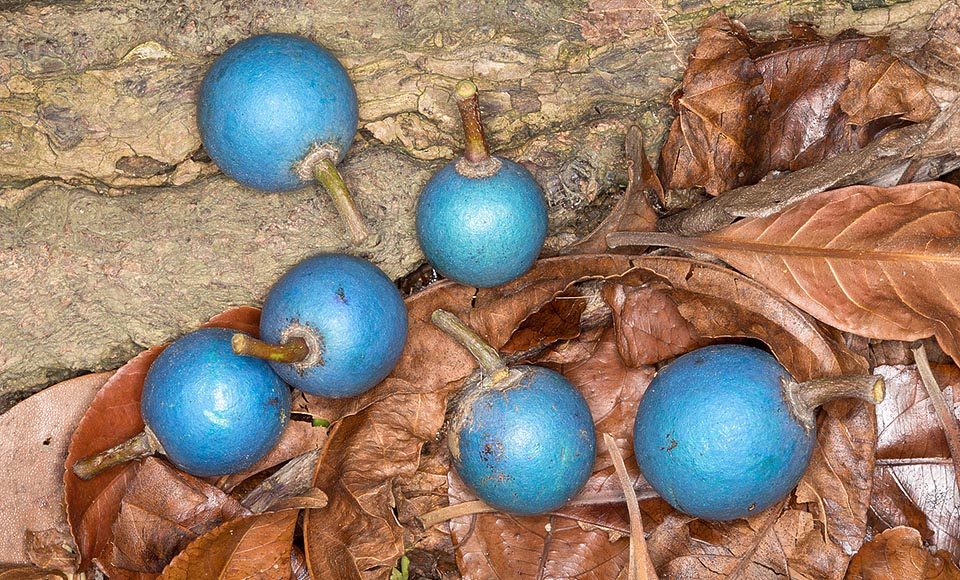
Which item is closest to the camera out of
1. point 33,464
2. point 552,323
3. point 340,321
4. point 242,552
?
point 340,321

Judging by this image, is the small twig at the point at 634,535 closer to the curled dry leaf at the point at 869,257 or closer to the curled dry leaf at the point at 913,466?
the curled dry leaf at the point at 869,257

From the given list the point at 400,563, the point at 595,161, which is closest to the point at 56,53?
the point at 595,161

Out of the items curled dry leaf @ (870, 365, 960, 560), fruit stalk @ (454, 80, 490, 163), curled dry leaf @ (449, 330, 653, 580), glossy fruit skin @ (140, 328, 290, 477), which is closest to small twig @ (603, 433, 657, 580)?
curled dry leaf @ (449, 330, 653, 580)

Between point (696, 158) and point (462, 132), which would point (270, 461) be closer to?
point (462, 132)

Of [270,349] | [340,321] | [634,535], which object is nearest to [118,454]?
[270,349]

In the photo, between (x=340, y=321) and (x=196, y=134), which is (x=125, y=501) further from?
(x=196, y=134)

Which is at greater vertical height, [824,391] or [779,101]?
[779,101]
